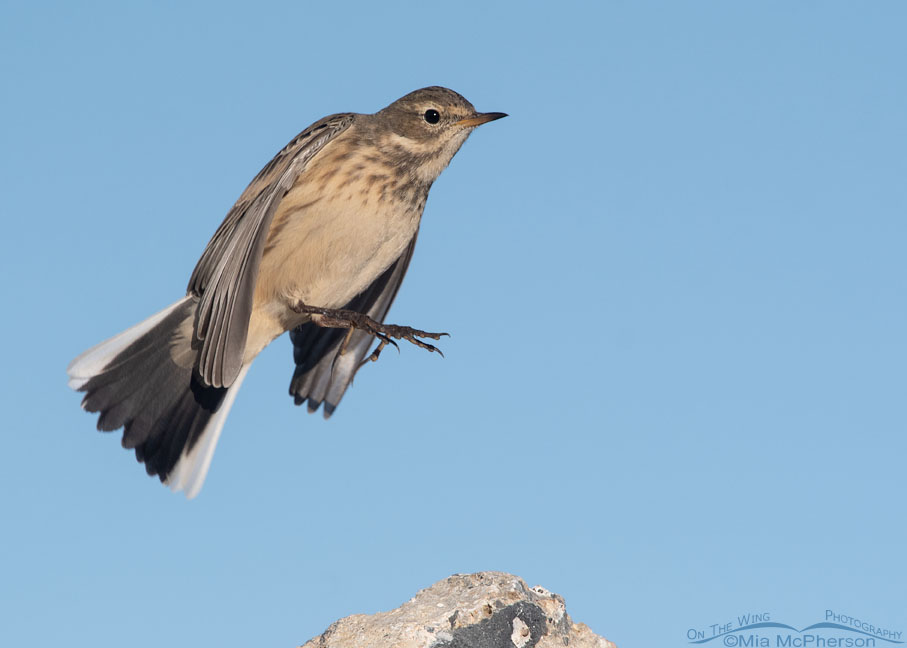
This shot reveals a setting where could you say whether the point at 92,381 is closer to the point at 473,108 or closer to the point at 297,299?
the point at 297,299

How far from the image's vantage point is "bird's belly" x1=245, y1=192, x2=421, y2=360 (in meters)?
Result: 6.58

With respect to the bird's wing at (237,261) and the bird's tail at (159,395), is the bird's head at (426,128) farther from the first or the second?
the bird's tail at (159,395)

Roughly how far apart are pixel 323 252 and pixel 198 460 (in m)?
1.95

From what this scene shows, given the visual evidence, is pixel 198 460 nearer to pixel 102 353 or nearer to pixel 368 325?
pixel 102 353

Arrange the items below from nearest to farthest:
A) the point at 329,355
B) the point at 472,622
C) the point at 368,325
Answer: the point at 472,622
the point at 368,325
the point at 329,355

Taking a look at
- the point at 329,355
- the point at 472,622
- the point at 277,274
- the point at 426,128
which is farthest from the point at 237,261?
the point at 472,622

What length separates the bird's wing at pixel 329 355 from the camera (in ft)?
26.6

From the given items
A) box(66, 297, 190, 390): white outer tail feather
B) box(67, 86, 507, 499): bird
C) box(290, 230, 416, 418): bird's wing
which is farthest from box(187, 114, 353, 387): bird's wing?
box(290, 230, 416, 418): bird's wing

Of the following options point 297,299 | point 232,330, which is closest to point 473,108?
point 297,299

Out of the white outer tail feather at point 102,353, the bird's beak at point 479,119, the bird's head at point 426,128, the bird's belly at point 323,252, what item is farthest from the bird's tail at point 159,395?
the bird's beak at point 479,119

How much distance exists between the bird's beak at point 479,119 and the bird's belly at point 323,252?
756 millimetres

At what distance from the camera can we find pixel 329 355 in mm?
8141

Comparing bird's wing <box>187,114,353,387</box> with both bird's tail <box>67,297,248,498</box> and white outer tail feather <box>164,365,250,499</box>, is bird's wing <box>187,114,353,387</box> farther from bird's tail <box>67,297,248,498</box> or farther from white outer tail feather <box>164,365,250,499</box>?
white outer tail feather <box>164,365,250,499</box>

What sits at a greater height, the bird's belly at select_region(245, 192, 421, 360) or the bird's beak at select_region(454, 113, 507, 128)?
the bird's beak at select_region(454, 113, 507, 128)
